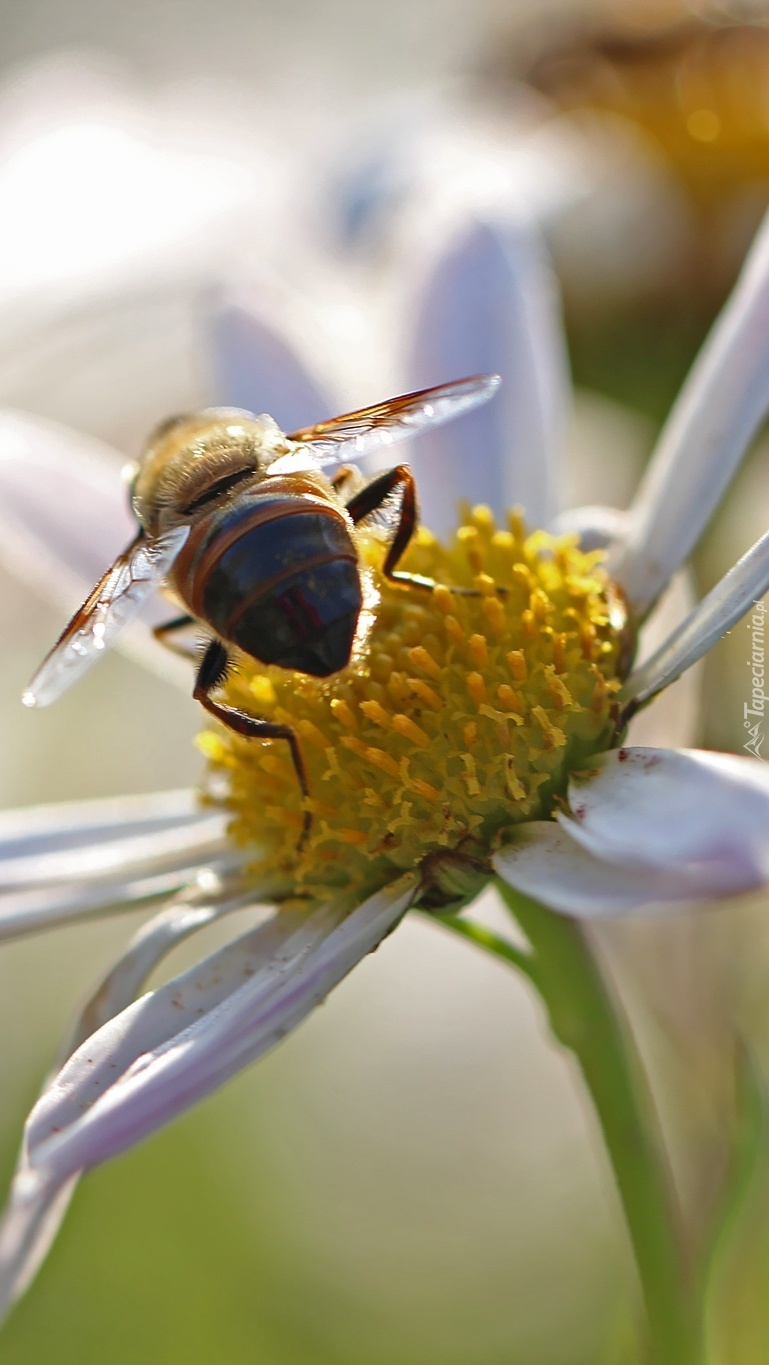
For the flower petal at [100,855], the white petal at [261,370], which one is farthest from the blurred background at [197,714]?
the flower petal at [100,855]

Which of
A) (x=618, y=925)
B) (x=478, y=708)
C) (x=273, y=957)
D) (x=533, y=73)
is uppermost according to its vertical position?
(x=533, y=73)

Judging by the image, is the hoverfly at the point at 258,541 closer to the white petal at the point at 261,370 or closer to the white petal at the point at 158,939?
the white petal at the point at 158,939

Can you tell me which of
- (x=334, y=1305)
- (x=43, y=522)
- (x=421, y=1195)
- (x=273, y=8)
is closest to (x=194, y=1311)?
(x=334, y=1305)

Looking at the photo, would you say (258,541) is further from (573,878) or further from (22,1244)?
(22,1244)

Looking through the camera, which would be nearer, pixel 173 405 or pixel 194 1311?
pixel 194 1311

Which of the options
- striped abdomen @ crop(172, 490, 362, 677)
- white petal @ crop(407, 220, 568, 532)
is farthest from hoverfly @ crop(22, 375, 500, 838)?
white petal @ crop(407, 220, 568, 532)

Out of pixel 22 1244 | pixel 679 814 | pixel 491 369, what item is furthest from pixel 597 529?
pixel 22 1244

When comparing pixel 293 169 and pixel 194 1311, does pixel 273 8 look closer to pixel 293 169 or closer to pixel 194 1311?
pixel 293 169

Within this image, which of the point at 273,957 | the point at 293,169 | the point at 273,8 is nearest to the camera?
the point at 273,957
